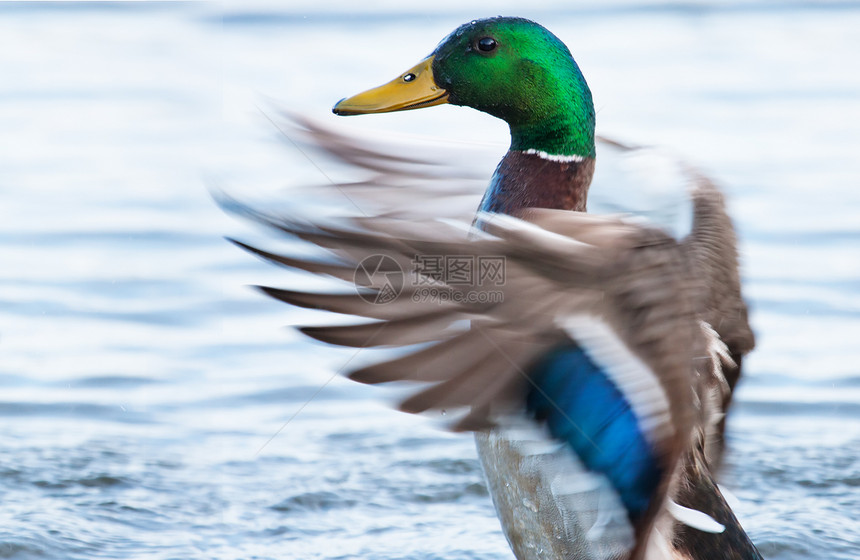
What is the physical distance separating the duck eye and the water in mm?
811

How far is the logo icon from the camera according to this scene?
2.51 meters

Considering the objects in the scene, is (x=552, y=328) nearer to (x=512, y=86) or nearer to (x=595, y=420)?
(x=595, y=420)

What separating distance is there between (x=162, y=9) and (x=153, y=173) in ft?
10.7

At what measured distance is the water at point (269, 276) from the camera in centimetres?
450

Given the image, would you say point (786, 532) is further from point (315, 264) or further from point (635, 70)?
point (635, 70)

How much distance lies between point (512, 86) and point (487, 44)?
149 millimetres

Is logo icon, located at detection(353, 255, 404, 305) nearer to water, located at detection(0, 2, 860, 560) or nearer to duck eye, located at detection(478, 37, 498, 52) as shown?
duck eye, located at detection(478, 37, 498, 52)

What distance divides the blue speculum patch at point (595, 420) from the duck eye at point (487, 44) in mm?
1161

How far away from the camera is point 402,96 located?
3.64m

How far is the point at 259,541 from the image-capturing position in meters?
4.26

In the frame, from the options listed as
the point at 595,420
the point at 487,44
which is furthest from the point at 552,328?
the point at 487,44

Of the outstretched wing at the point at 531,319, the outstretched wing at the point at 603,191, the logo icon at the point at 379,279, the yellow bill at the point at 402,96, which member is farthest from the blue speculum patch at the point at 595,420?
the yellow bill at the point at 402,96

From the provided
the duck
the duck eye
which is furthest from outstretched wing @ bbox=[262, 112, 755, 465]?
the duck eye

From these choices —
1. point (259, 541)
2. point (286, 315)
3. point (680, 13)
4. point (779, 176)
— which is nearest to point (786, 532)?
point (259, 541)
